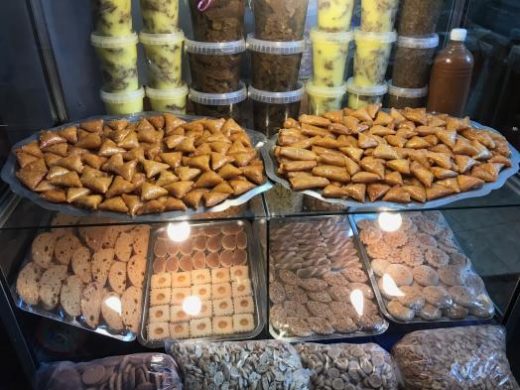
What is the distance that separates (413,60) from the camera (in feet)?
5.09

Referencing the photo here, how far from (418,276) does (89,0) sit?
139cm

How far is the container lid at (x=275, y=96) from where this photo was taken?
1.52 m

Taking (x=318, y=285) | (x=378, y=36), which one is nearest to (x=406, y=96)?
(x=378, y=36)

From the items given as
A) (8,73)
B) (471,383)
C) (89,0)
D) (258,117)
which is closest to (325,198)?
(258,117)

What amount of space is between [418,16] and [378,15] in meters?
0.14

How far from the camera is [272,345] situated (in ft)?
4.18

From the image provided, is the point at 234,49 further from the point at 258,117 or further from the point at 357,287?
the point at 357,287

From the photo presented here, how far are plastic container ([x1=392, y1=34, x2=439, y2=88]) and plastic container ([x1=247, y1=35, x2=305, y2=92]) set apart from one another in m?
0.36

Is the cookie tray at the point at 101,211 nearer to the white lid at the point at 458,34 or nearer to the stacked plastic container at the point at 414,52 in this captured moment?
the stacked plastic container at the point at 414,52

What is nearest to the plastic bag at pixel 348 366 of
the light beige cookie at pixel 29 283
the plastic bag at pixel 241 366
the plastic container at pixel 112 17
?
the plastic bag at pixel 241 366

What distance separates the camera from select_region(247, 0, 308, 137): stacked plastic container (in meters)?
1.40

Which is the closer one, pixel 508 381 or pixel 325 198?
pixel 325 198

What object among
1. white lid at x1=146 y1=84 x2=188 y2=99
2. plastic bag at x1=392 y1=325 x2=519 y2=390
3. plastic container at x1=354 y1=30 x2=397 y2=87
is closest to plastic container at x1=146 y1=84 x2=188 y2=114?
white lid at x1=146 y1=84 x2=188 y2=99

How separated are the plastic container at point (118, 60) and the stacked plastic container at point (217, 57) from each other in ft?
0.59
